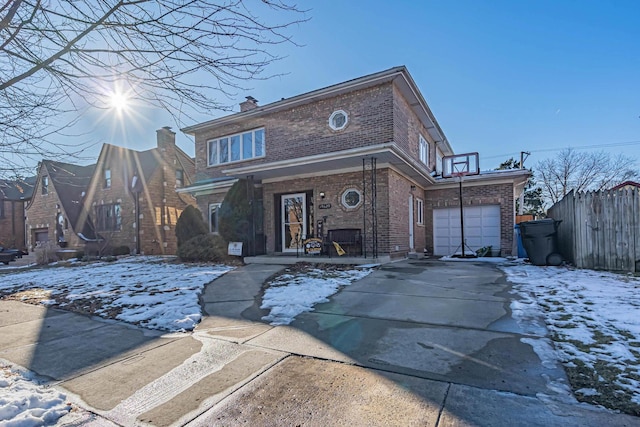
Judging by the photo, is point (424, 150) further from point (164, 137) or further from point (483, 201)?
point (164, 137)

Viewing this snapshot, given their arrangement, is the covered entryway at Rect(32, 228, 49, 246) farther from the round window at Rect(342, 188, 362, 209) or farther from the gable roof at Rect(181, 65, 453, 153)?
the round window at Rect(342, 188, 362, 209)

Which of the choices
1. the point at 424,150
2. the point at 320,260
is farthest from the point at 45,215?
the point at 424,150

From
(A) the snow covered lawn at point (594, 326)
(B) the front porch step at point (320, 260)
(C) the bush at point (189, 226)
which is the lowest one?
(A) the snow covered lawn at point (594, 326)

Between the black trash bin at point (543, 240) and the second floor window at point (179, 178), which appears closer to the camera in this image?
the black trash bin at point (543, 240)

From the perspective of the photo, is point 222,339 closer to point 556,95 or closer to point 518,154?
point 556,95

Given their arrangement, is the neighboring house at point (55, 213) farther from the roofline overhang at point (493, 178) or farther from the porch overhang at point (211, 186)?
the roofline overhang at point (493, 178)

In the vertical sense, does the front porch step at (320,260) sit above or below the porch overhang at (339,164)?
below

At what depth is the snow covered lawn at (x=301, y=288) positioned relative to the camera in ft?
15.5

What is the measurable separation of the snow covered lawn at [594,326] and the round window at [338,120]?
6816 mm

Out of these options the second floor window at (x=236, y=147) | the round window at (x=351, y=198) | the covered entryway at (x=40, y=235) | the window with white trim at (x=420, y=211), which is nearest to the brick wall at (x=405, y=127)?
the window with white trim at (x=420, y=211)

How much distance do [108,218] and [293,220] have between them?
51.2 ft

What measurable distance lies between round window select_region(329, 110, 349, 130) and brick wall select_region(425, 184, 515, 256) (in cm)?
537

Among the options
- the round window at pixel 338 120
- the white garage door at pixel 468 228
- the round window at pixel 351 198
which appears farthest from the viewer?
the white garage door at pixel 468 228

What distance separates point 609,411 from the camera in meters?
2.08
